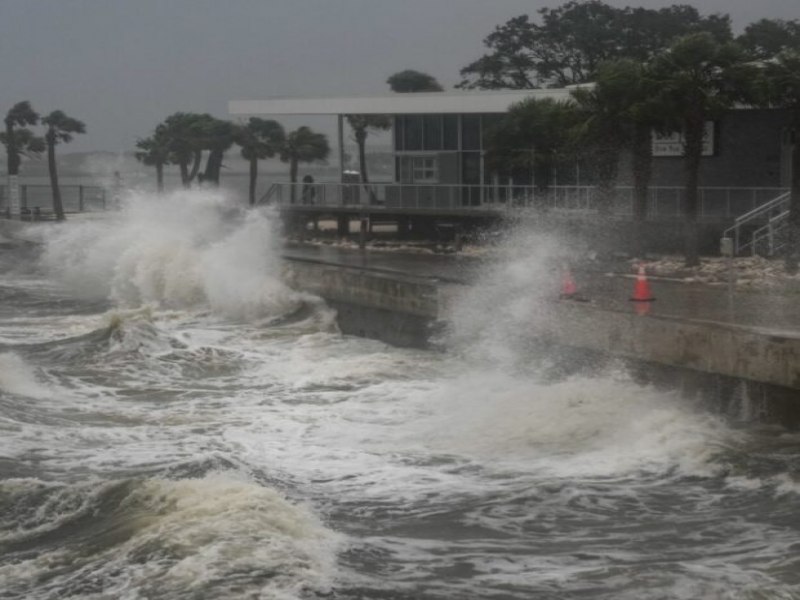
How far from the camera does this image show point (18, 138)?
7125 centimetres

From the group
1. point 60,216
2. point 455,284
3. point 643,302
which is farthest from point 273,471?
point 60,216

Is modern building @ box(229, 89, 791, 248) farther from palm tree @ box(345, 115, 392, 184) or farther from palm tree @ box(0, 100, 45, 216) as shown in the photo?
palm tree @ box(0, 100, 45, 216)

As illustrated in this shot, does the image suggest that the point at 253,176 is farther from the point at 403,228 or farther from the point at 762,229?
the point at 762,229

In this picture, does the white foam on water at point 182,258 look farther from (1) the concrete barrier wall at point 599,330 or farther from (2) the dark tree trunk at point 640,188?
(2) the dark tree trunk at point 640,188

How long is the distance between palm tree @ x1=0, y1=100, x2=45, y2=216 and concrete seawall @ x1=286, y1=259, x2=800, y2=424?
48451 mm

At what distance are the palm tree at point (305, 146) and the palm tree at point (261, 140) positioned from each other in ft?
3.57

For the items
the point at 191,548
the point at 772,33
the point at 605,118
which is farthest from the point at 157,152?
the point at 191,548

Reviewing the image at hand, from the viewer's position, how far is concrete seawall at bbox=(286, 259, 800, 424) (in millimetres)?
12648

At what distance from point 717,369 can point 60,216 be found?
154 ft

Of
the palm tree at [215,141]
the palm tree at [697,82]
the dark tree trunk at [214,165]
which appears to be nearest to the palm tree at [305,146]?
the palm tree at [215,141]

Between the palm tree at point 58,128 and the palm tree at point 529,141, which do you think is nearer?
the palm tree at point 529,141

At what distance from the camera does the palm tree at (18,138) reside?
66.7 m

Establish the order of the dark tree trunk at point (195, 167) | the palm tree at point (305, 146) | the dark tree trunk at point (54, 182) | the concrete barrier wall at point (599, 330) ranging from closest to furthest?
the concrete barrier wall at point (599, 330) < the palm tree at point (305, 146) < the dark tree trunk at point (54, 182) < the dark tree trunk at point (195, 167)

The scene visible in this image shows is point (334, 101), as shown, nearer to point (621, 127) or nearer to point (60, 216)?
point (621, 127)
